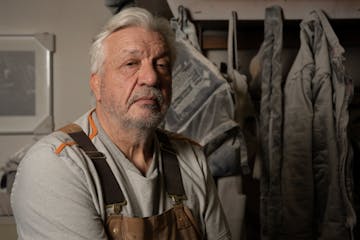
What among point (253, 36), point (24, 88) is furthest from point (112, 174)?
point (24, 88)

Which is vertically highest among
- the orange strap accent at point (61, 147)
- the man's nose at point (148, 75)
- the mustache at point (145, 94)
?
the man's nose at point (148, 75)

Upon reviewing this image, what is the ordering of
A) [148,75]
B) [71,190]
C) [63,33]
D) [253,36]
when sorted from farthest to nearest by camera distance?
1. [63,33]
2. [253,36]
3. [148,75]
4. [71,190]

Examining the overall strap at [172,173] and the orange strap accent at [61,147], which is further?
the overall strap at [172,173]

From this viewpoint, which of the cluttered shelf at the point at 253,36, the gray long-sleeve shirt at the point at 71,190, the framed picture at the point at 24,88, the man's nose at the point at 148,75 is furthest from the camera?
the framed picture at the point at 24,88

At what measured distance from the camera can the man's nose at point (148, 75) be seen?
0.96 metres

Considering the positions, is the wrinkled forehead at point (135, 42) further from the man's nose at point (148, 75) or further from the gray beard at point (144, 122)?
the gray beard at point (144, 122)

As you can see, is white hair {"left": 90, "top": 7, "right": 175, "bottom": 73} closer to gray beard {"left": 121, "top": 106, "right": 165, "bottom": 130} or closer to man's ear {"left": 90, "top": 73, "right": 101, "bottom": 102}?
man's ear {"left": 90, "top": 73, "right": 101, "bottom": 102}

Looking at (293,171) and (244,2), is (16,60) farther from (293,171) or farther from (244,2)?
(293,171)

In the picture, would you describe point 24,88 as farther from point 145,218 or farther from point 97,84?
point 145,218

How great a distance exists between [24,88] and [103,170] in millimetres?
1291

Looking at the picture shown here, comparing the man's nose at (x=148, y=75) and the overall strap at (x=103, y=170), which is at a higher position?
the man's nose at (x=148, y=75)

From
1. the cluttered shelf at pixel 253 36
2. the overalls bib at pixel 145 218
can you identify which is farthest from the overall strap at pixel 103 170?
the cluttered shelf at pixel 253 36

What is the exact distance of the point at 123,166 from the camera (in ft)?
3.19

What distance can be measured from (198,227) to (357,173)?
0.83 metres
